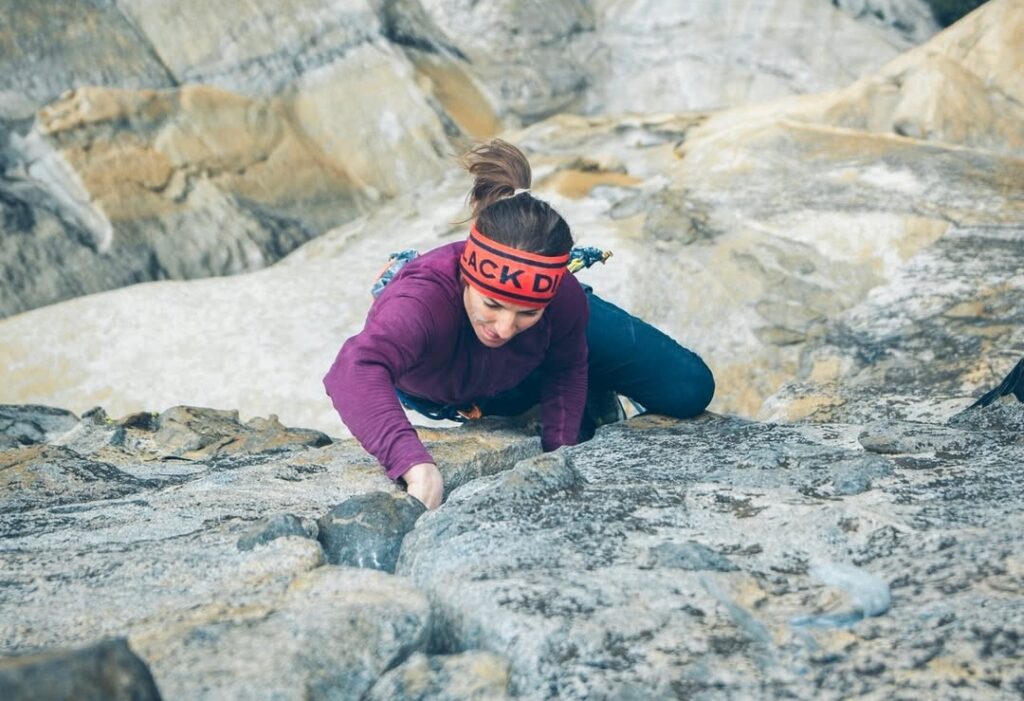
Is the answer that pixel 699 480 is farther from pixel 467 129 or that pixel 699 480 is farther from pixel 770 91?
pixel 770 91

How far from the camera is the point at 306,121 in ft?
27.7

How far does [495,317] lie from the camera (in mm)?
2713

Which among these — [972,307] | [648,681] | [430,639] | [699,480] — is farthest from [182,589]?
[972,307]

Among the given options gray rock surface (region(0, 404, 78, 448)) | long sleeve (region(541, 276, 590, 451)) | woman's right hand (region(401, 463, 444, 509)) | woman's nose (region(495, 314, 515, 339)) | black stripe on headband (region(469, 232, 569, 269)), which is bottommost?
gray rock surface (region(0, 404, 78, 448))

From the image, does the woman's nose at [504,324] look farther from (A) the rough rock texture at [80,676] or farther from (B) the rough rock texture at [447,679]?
(A) the rough rock texture at [80,676]

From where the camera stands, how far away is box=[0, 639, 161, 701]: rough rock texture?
1.25 metres

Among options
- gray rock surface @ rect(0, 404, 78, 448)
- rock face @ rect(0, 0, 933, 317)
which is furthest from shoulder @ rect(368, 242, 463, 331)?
rock face @ rect(0, 0, 933, 317)

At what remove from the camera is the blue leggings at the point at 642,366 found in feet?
11.5

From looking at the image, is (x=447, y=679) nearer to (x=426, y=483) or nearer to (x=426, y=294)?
(x=426, y=483)

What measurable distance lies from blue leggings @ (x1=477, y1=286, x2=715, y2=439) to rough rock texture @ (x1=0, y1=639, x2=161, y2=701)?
6.95ft

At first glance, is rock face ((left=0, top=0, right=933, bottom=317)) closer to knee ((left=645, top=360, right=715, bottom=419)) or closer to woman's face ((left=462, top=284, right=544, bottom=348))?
knee ((left=645, top=360, right=715, bottom=419))

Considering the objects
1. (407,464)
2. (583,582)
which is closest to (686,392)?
(407,464)

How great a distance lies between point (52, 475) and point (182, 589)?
3.87 ft

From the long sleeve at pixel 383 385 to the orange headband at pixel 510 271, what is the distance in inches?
6.6
